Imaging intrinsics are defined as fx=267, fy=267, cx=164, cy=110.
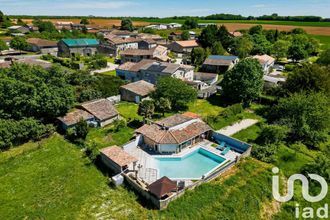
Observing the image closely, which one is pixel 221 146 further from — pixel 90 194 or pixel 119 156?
pixel 90 194

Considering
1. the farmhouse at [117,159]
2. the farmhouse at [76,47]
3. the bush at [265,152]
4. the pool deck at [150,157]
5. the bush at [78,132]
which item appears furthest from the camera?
the farmhouse at [76,47]

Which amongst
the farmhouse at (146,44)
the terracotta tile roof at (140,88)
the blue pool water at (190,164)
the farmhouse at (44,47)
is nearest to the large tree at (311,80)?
the blue pool water at (190,164)

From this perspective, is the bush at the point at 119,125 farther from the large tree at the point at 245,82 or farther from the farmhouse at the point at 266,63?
the farmhouse at the point at 266,63

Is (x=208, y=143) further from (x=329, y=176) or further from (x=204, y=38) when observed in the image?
(x=204, y=38)

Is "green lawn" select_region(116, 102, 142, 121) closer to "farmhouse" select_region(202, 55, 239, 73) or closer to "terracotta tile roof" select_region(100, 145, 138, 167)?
"terracotta tile roof" select_region(100, 145, 138, 167)

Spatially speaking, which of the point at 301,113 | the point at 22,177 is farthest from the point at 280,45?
the point at 22,177

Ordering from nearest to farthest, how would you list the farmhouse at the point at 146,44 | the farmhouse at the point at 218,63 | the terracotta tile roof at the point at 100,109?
1. the terracotta tile roof at the point at 100,109
2. the farmhouse at the point at 218,63
3. the farmhouse at the point at 146,44
